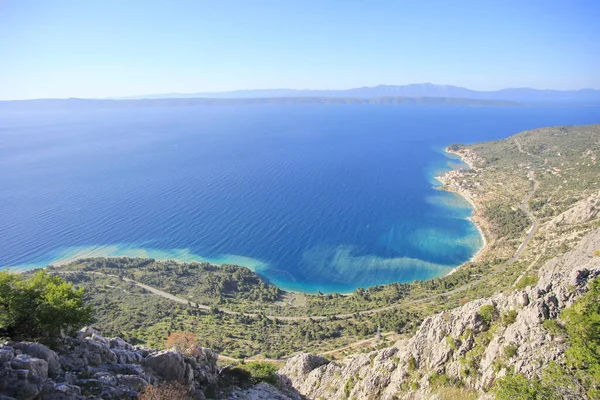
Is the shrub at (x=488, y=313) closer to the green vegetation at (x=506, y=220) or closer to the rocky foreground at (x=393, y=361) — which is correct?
the rocky foreground at (x=393, y=361)

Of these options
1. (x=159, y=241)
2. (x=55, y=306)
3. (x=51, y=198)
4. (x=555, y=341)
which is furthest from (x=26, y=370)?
(x=51, y=198)

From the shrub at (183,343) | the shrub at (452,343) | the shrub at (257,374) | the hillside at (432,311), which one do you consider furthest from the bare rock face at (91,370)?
the shrub at (452,343)

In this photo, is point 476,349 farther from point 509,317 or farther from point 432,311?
point 432,311

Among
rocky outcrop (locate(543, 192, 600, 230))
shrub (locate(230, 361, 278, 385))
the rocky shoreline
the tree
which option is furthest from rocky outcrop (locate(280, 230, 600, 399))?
the rocky shoreline

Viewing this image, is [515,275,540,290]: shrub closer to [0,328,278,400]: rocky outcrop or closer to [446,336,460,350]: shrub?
[446,336,460,350]: shrub

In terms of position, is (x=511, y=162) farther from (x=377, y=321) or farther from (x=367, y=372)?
(x=367, y=372)

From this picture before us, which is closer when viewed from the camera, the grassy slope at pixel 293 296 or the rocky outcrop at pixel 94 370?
the rocky outcrop at pixel 94 370

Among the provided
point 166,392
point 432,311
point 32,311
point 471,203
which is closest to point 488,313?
point 166,392
